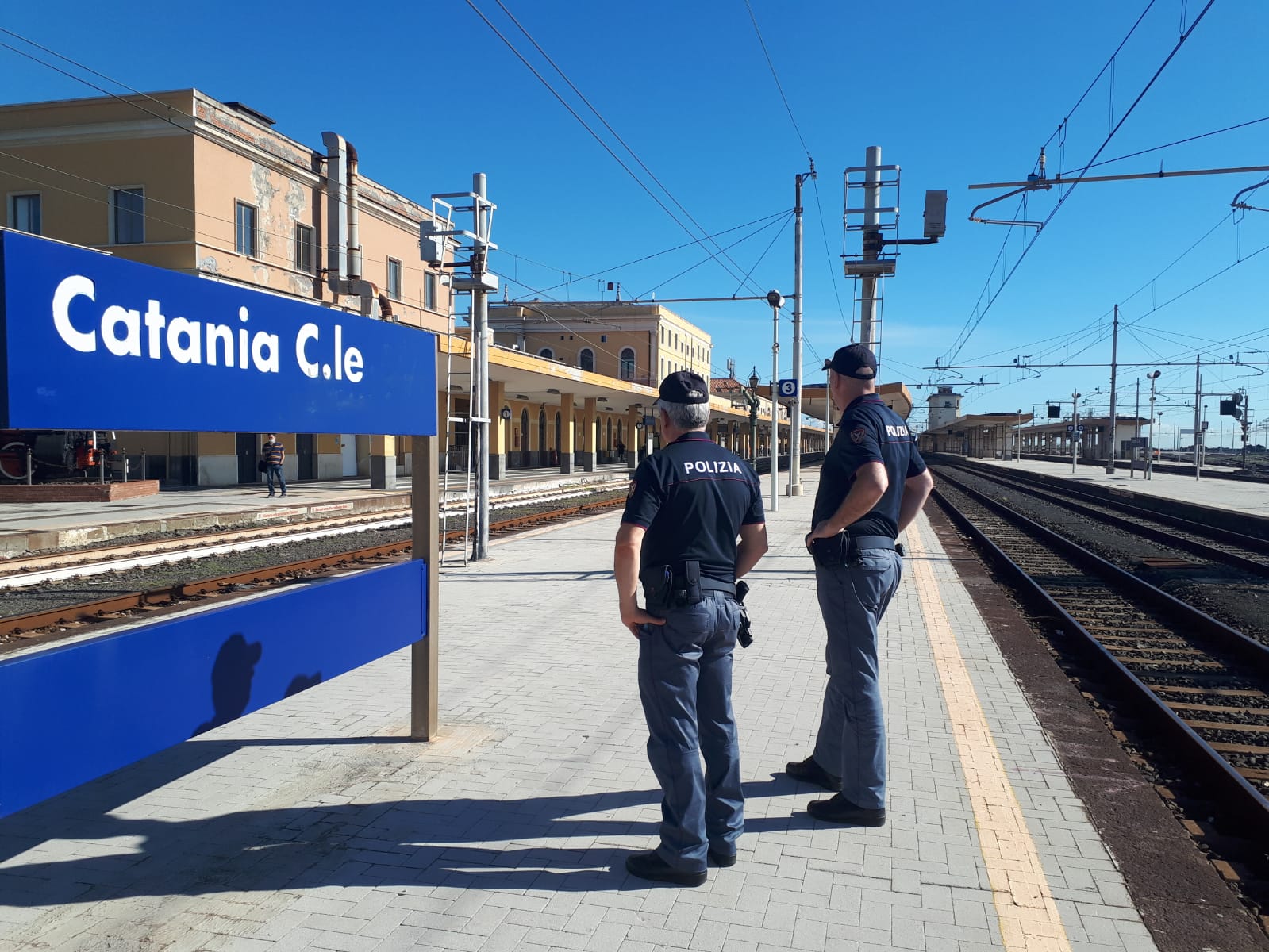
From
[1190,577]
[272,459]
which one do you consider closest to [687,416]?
[1190,577]

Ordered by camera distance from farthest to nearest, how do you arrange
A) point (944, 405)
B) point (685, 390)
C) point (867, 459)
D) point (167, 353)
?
point (944, 405)
point (867, 459)
point (685, 390)
point (167, 353)

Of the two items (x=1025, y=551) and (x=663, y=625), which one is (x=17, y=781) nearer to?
(x=663, y=625)

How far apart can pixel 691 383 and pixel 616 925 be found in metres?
1.83

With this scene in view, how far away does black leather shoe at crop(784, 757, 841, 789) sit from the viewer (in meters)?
3.96

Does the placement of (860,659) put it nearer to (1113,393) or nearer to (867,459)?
(867,459)

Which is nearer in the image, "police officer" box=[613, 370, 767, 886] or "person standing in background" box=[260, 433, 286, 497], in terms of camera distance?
"police officer" box=[613, 370, 767, 886]

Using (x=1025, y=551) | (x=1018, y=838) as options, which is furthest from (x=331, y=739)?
(x=1025, y=551)

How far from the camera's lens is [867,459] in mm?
3572

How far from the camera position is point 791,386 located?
20156mm

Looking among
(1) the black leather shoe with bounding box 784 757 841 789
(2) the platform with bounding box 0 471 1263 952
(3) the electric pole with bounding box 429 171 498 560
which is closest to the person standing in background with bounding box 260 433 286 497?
(3) the electric pole with bounding box 429 171 498 560

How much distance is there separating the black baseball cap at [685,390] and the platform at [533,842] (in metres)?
1.68

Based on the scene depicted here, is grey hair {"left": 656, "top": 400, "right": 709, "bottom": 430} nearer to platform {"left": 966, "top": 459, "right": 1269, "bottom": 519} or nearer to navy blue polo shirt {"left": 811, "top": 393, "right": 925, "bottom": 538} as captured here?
navy blue polo shirt {"left": 811, "top": 393, "right": 925, "bottom": 538}

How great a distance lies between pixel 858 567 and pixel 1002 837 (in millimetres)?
1167

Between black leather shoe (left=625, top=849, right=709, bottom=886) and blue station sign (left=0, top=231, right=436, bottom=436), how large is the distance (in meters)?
2.04
